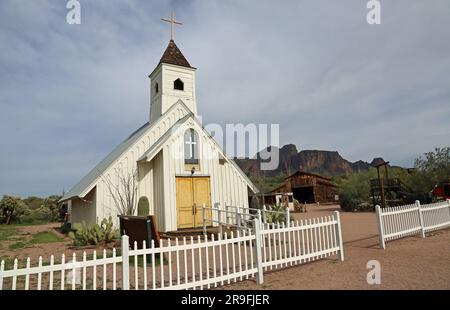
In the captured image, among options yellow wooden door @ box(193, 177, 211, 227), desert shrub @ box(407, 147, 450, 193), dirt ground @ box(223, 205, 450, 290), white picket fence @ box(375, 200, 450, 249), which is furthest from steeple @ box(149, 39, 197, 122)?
desert shrub @ box(407, 147, 450, 193)

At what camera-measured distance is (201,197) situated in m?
13.5

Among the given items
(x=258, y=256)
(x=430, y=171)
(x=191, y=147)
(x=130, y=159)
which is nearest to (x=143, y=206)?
(x=130, y=159)

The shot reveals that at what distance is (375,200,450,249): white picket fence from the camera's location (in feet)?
29.0

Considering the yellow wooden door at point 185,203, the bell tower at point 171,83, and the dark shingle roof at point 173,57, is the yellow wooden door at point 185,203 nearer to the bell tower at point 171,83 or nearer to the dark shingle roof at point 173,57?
the bell tower at point 171,83

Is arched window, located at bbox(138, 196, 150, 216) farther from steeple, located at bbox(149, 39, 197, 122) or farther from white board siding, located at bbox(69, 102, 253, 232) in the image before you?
steeple, located at bbox(149, 39, 197, 122)

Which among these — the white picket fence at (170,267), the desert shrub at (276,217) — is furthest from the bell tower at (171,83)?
the white picket fence at (170,267)

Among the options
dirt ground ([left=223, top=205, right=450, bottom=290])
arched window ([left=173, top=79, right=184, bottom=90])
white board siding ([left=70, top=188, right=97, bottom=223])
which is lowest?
dirt ground ([left=223, top=205, right=450, bottom=290])

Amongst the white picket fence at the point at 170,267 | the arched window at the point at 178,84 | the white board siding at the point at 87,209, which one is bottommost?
the white picket fence at the point at 170,267

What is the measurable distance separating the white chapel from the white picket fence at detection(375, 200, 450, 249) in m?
6.92

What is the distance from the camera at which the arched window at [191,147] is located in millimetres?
13581

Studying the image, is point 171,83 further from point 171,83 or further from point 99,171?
point 99,171

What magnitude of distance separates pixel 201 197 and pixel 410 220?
8169 mm

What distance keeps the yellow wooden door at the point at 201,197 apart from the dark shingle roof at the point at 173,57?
7.39m

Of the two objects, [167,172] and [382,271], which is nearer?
[382,271]
